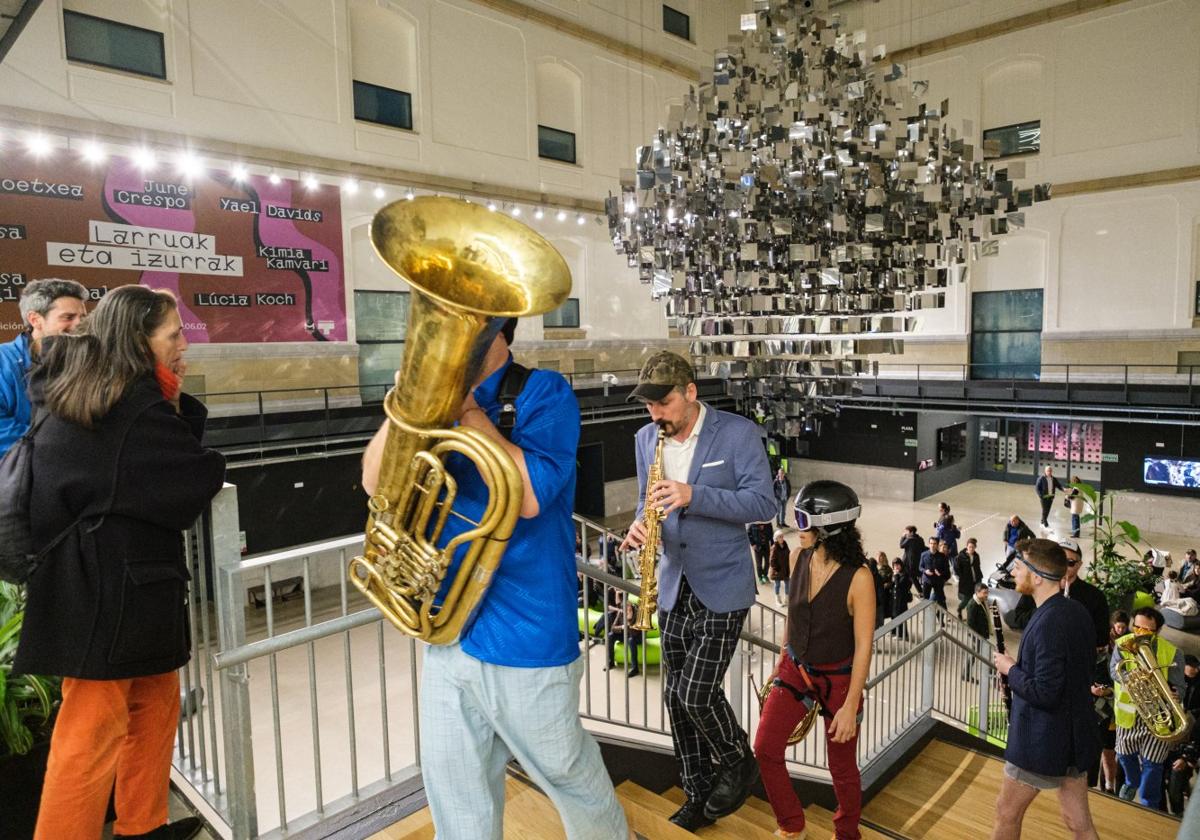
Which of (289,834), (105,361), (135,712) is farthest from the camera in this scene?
Result: (289,834)

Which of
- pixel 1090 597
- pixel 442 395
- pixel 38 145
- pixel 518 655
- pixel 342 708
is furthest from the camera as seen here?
pixel 38 145

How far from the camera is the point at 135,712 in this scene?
220 centimetres

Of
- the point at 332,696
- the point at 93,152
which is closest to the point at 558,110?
the point at 93,152

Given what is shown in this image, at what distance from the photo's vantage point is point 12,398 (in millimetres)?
2828

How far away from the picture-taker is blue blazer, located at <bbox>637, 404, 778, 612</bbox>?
2900mm

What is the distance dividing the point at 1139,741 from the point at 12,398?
774 cm

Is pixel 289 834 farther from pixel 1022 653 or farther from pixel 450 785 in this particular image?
pixel 1022 653

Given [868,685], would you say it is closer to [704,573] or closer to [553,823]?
[704,573]

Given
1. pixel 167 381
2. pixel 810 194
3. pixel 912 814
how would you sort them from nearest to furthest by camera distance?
1. pixel 167 381
2. pixel 912 814
3. pixel 810 194

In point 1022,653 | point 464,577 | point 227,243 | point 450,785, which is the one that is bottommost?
point 1022,653

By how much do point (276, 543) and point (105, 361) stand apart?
10674mm

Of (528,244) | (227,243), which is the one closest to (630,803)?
(528,244)

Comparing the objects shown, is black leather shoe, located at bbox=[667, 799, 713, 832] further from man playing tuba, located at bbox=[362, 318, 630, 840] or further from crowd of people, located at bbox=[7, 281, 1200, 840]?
man playing tuba, located at bbox=[362, 318, 630, 840]

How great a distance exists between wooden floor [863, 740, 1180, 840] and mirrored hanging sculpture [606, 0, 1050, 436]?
2776 millimetres
